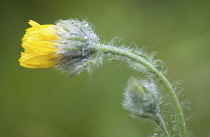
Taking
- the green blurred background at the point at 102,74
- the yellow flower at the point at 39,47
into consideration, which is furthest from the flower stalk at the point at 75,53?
the green blurred background at the point at 102,74

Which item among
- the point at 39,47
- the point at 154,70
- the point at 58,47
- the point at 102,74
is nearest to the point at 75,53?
the point at 58,47

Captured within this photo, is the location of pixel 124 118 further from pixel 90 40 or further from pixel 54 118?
pixel 90 40

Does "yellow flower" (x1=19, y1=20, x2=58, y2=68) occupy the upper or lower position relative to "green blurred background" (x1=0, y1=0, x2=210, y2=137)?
lower

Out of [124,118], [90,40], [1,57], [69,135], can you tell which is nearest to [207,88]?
[124,118]

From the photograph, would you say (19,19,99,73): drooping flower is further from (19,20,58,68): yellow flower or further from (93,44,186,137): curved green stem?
(93,44,186,137): curved green stem

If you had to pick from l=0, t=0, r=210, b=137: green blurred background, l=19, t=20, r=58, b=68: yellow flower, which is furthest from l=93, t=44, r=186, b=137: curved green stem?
l=0, t=0, r=210, b=137: green blurred background
